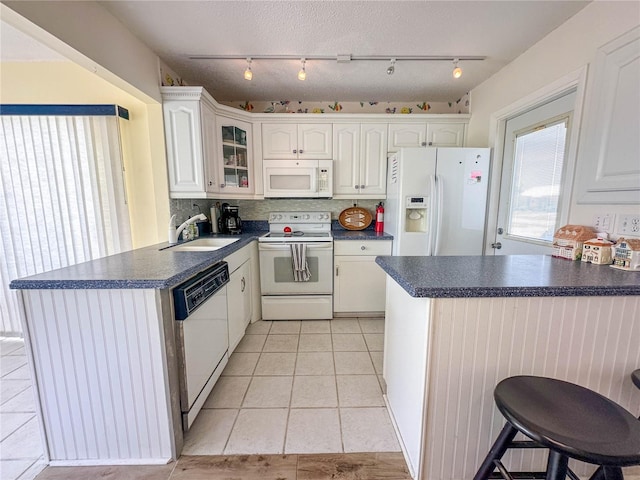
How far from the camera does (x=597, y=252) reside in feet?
4.34

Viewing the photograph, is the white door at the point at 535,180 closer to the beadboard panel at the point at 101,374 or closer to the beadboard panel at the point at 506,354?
the beadboard panel at the point at 506,354

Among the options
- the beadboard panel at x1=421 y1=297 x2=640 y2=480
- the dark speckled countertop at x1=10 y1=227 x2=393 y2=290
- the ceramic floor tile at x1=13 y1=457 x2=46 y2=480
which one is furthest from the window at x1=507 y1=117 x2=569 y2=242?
the ceramic floor tile at x1=13 y1=457 x2=46 y2=480

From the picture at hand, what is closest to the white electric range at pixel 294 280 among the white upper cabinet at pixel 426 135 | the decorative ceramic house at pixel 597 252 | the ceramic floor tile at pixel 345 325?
the ceramic floor tile at pixel 345 325

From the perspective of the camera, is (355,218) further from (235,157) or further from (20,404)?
(20,404)

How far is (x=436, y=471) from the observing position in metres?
1.13

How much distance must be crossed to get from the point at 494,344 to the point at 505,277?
0.29 metres

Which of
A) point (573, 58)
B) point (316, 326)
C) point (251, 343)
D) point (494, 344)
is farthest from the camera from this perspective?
point (316, 326)

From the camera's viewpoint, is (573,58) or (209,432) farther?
(573,58)

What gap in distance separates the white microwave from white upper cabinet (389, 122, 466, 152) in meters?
0.78

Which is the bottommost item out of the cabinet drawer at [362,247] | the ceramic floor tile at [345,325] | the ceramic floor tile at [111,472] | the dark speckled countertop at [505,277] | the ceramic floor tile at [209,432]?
the ceramic floor tile at [209,432]

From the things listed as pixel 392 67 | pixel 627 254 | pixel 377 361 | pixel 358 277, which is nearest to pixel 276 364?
pixel 377 361

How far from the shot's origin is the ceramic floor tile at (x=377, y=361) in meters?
1.97

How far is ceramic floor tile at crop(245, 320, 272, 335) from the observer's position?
253 cm

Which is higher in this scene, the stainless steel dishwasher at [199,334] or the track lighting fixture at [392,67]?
the track lighting fixture at [392,67]
